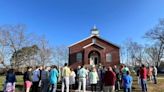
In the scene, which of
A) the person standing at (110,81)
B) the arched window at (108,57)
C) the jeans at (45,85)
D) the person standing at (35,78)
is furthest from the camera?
the arched window at (108,57)

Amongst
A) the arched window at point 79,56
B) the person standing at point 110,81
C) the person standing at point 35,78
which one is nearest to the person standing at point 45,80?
the person standing at point 35,78

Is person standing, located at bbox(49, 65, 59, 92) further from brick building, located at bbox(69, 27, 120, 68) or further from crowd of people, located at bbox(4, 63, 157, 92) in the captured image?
brick building, located at bbox(69, 27, 120, 68)

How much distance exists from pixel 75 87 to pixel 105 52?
26130 mm

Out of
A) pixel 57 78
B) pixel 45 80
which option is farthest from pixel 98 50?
pixel 45 80

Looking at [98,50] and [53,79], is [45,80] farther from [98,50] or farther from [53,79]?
[98,50]

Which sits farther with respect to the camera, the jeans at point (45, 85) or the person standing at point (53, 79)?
the jeans at point (45, 85)

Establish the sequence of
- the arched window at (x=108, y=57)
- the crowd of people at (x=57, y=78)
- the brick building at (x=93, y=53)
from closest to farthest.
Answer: the crowd of people at (x=57, y=78), the brick building at (x=93, y=53), the arched window at (x=108, y=57)

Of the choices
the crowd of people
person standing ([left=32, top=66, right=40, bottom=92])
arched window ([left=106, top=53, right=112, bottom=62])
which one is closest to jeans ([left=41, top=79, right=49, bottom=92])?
the crowd of people

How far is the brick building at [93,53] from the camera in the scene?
4309cm

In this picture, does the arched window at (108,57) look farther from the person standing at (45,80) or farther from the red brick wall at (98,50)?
the person standing at (45,80)

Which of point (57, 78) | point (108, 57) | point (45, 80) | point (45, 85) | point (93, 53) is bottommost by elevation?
point (45, 85)

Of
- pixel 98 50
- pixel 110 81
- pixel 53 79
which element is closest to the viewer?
pixel 110 81

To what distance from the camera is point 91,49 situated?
43094 mm

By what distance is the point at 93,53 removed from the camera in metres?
43.5
